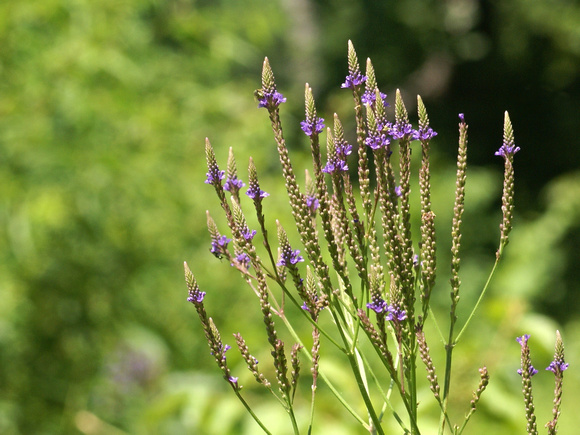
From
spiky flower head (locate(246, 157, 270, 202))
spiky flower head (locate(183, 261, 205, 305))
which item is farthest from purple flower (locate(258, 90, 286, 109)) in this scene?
spiky flower head (locate(183, 261, 205, 305))

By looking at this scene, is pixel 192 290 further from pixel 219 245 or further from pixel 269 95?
pixel 269 95

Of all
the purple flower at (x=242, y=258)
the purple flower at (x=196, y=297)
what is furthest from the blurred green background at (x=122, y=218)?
the purple flower at (x=196, y=297)

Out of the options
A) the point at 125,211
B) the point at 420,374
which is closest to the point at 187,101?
the point at 125,211

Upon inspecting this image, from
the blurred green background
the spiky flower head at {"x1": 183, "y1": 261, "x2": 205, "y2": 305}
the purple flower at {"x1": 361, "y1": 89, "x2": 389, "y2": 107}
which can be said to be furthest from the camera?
the blurred green background

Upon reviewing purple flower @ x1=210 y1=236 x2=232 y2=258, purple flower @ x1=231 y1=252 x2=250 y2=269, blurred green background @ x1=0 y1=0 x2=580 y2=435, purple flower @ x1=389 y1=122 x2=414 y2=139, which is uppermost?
blurred green background @ x1=0 y1=0 x2=580 y2=435

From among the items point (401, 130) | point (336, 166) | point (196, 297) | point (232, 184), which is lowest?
point (196, 297)

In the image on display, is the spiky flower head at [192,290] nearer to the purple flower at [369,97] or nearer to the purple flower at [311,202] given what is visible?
the purple flower at [311,202]

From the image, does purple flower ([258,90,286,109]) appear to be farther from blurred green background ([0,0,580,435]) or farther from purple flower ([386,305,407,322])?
blurred green background ([0,0,580,435])

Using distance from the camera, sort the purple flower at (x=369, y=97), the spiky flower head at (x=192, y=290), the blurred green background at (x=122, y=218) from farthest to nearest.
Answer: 1. the blurred green background at (x=122, y=218)
2. the purple flower at (x=369, y=97)
3. the spiky flower head at (x=192, y=290)

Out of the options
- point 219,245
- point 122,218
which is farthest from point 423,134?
point 122,218

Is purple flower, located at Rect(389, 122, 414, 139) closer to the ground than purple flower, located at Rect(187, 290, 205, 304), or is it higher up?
higher up

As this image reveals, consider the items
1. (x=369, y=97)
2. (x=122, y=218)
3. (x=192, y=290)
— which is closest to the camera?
(x=192, y=290)
